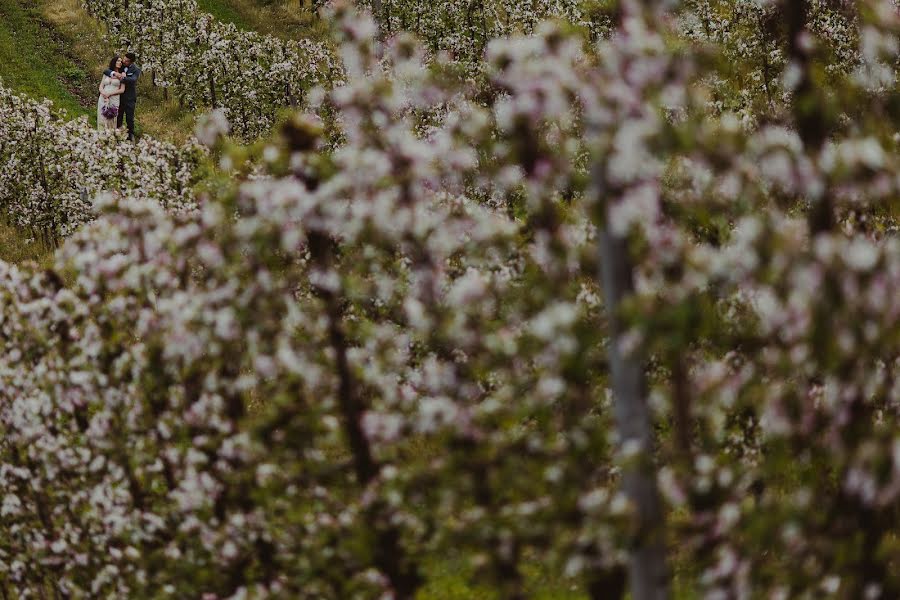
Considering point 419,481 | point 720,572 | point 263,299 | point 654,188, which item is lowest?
point 720,572

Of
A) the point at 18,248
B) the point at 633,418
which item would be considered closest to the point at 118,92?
the point at 18,248

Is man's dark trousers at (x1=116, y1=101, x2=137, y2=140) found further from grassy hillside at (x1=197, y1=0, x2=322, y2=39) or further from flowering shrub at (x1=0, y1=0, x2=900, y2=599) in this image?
flowering shrub at (x1=0, y1=0, x2=900, y2=599)

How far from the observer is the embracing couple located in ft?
122

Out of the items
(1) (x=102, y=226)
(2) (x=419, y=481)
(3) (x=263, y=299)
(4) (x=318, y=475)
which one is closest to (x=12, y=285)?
(1) (x=102, y=226)

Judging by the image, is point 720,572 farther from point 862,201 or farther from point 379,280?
point 862,201

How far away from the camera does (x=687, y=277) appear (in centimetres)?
546

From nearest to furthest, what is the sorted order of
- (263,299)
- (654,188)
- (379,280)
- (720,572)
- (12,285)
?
(654,188) → (720,572) → (263,299) → (379,280) → (12,285)

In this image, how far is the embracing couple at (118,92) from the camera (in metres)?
37.3

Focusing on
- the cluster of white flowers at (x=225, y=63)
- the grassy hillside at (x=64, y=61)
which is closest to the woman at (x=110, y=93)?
the grassy hillside at (x=64, y=61)

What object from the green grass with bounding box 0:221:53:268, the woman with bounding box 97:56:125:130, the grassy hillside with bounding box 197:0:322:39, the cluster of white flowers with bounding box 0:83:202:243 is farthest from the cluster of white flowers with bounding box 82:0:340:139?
the green grass with bounding box 0:221:53:268

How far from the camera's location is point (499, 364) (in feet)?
22.5

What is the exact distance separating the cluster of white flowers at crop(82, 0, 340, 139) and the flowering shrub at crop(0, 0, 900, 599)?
115ft

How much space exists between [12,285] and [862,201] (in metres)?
9.43

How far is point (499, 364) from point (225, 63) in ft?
139
